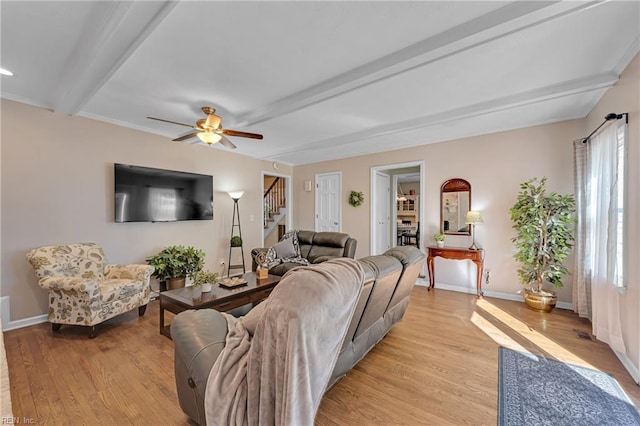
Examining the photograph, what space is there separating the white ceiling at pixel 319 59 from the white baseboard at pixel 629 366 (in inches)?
98.1

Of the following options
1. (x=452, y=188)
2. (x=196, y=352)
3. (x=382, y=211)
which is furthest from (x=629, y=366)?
(x=382, y=211)

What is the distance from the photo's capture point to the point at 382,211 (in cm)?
590

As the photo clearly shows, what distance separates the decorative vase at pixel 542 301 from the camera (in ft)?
11.0

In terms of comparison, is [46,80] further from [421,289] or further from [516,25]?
[421,289]

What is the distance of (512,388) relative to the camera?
1.92 metres

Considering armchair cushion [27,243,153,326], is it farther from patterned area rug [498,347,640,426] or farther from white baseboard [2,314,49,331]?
patterned area rug [498,347,640,426]

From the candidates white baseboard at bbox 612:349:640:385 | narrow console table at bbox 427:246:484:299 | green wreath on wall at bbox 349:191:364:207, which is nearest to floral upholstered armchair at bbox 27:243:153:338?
green wreath on wall at bbox 349:191:364:207

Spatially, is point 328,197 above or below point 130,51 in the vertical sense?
below

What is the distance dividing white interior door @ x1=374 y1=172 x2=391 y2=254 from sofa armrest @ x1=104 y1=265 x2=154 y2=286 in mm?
4075

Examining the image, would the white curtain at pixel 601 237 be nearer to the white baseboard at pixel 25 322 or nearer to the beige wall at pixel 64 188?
the beige wall at pixel 64 188

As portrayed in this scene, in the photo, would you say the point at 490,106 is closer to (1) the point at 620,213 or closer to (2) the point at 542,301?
(1) the point at 620,213

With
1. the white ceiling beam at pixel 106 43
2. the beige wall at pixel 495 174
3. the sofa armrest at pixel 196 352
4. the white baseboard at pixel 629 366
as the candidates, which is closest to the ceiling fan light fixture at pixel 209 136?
the white ceiling beam at pixel 106 43

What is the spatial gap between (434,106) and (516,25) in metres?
1.47

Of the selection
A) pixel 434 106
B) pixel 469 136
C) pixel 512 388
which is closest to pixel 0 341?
pixel 512 388
